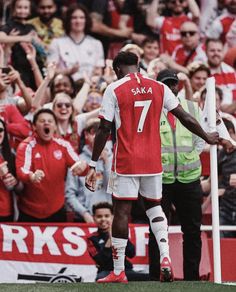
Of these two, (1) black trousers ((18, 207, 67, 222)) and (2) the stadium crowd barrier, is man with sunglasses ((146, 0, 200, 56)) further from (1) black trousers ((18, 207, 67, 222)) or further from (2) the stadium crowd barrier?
(2) the stadium crowd barrier

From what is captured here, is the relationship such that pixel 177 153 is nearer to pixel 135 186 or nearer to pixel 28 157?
pixel 135 186

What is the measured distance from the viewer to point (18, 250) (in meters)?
12.4

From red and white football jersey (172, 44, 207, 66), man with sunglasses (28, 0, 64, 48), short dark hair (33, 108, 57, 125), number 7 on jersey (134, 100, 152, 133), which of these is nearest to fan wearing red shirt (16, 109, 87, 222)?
short dark hair (33, 108, 57, 125)

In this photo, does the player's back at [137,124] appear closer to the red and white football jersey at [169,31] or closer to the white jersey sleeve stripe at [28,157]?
the white jersey sleeve stripe at [28,157]

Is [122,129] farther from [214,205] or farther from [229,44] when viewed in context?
[229,44]

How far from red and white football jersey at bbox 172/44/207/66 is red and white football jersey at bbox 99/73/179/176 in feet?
22.1

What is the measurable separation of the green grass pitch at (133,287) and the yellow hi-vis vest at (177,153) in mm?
1339

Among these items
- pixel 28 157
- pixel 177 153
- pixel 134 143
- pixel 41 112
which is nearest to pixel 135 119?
pixel 134 143

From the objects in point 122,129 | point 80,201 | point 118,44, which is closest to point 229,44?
point 118,44

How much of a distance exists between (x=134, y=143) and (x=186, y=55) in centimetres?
705

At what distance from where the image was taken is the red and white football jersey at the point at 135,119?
9203mm

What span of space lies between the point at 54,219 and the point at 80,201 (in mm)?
506

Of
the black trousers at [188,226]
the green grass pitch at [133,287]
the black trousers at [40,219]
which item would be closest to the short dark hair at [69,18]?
the black trousers at [40,219]

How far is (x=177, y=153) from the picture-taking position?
10242 mm
